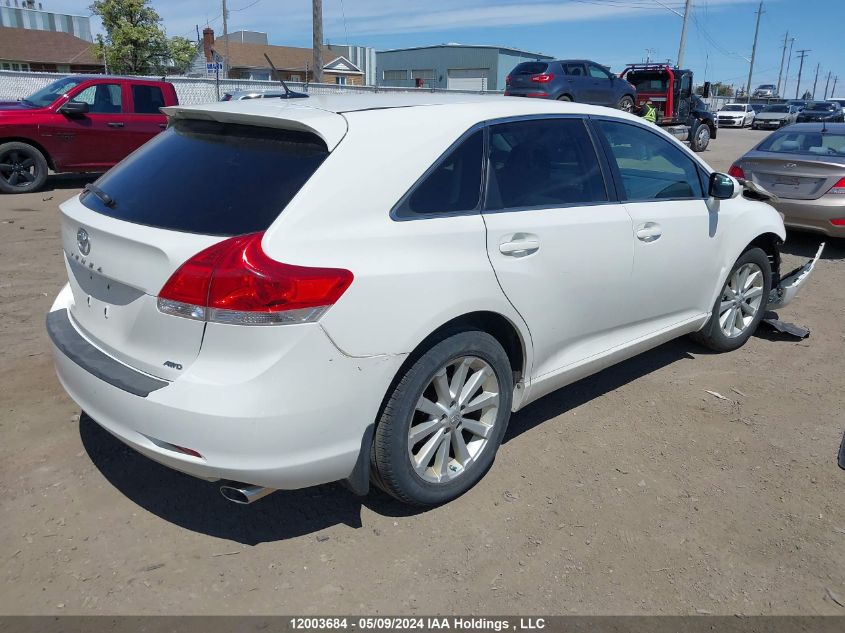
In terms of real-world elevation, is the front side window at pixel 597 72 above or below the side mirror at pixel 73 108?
above

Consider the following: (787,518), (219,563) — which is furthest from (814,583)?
(219,563)

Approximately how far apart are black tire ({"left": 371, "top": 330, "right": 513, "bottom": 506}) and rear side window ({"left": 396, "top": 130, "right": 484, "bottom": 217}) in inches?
21.2

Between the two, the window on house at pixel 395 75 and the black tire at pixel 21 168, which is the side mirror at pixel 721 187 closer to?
the black tire at pixel 21 168

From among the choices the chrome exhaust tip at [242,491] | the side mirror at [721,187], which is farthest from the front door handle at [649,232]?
the chrome exhaust tip at [242,491]

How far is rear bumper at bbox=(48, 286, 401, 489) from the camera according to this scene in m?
2.37

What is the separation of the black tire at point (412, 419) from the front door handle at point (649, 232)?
1.20 meters

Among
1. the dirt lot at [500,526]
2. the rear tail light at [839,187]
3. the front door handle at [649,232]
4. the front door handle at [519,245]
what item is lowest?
the dirt lot at [500,526]

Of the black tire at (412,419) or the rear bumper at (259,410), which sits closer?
the rear bumper at (259,410)

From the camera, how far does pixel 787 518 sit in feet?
10.2

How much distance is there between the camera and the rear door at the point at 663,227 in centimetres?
381

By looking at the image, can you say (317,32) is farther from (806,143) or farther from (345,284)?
(345,284)

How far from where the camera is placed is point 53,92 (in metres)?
11.6

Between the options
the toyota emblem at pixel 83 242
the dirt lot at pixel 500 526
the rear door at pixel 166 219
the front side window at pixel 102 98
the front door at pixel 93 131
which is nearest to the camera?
→ the rear door at pixel 166 219

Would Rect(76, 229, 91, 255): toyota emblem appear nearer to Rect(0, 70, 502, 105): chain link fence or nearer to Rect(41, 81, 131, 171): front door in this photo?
Rect(41, 81, 131, 171): front door
